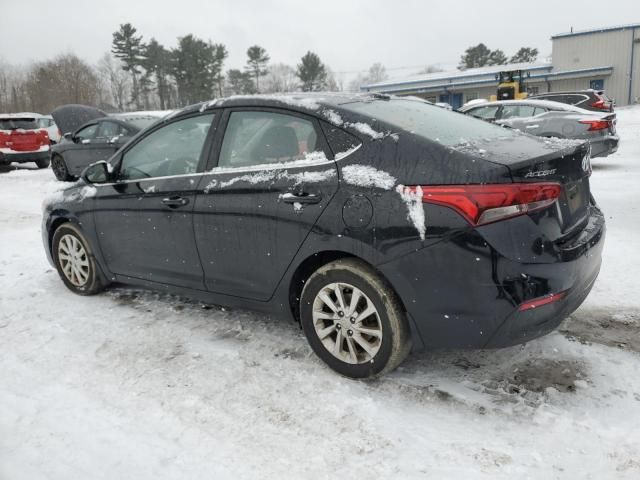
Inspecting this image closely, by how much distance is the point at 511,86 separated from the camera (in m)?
30.0

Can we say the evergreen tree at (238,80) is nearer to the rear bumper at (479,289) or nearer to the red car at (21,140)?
the red car at (21,140)

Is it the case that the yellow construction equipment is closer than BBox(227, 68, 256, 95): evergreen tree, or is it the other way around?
the yellow construction equipment

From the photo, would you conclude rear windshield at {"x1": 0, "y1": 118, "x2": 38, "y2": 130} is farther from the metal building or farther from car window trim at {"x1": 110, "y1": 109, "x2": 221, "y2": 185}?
the metal building

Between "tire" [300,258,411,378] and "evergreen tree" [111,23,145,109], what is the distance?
6592 cm

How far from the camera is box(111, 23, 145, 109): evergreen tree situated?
60.1 m

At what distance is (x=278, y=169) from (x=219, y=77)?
62.4m

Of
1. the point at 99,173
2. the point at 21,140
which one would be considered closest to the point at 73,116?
the point at 21,140

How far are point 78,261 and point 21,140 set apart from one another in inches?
509

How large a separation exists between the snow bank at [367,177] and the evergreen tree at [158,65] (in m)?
63.4

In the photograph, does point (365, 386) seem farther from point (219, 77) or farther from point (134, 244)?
point (219, 77)

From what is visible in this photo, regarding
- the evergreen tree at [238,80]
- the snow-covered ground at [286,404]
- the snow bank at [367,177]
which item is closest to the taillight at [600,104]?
the snow-covered ground at [286,404]

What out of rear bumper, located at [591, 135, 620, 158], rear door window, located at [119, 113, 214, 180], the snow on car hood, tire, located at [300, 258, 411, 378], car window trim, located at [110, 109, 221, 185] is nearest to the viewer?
tire, located at [300, 258, 411, 378]

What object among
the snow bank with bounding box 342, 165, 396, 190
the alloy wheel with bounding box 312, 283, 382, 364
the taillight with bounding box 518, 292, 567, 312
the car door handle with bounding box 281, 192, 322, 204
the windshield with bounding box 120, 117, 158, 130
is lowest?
the alloy wheel with bounding box 312, 283, 382, 364

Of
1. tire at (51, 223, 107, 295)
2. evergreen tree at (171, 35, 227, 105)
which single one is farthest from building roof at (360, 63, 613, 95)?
tire at (51, 223, 107, 295)
